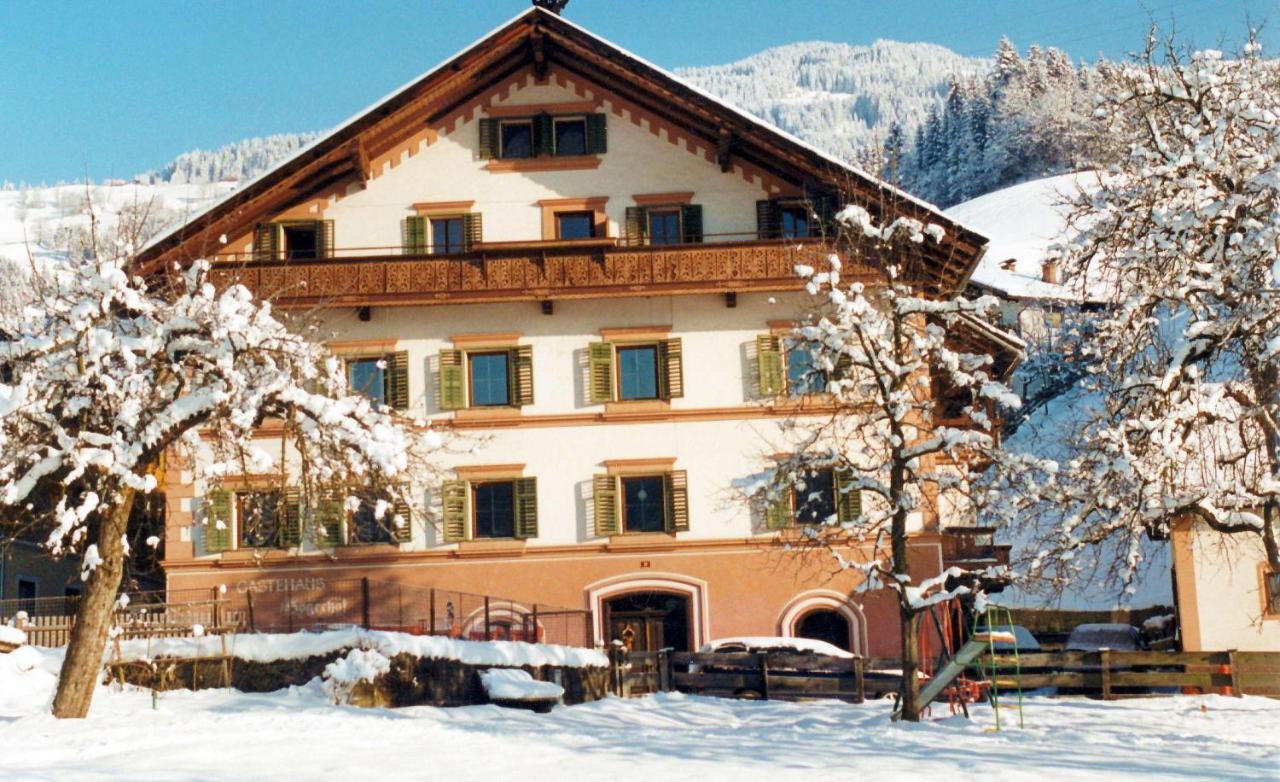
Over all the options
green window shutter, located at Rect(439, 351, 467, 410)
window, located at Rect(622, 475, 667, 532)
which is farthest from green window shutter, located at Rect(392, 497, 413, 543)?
window, located at Rect(622, 475, 667, 532)

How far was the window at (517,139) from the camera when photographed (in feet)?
116

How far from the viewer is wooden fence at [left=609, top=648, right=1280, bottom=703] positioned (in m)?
26.2

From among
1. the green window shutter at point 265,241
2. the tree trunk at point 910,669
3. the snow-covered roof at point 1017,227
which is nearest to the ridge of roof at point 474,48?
the green window shutter at point 265,241

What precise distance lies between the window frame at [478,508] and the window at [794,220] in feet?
27.2

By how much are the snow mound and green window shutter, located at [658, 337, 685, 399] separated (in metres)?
12.2

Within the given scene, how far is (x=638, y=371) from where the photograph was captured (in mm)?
34562

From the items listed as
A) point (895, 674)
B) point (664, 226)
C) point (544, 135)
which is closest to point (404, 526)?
point (664, 226)

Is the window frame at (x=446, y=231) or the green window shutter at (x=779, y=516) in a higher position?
the window frame at (x=446, y=231)

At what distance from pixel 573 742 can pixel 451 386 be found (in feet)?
56.9

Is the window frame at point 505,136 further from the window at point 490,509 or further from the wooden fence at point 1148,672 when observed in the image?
the wooden fence at point 1148,672

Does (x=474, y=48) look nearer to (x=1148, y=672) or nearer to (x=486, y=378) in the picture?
(x=486, y=378)

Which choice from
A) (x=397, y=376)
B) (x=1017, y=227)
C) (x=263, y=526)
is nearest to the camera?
Answer: (x=263, y=526)

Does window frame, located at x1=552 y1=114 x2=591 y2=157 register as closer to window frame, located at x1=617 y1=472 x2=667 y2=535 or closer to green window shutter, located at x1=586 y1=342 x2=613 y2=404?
green window shutter, located at x1=586 y1=342 x2=613 y2=404

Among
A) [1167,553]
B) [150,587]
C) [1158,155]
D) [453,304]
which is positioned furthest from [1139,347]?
[1167,553]
